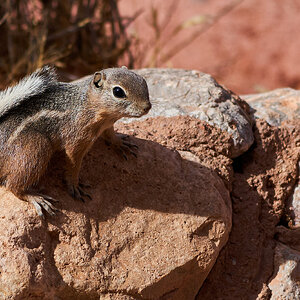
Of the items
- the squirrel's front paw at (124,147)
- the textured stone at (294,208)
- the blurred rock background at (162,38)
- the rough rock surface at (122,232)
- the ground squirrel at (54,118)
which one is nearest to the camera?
the rough rock surface at (122,232)

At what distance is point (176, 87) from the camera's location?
492 centimetres

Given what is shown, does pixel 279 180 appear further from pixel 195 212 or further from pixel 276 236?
pixel 195 212

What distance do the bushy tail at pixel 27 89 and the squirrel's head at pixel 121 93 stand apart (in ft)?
1.11

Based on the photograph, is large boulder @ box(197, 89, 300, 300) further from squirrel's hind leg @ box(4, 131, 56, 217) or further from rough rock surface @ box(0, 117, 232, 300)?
squirrel's hind leg @ box(4, 131, 56, 217)

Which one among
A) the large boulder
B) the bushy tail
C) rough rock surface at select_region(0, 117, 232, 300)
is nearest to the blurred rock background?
the large boulder

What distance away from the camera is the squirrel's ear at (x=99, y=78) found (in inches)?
145

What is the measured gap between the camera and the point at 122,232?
378 centimetres

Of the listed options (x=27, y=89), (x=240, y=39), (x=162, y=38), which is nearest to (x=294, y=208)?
(x=27, y=89)

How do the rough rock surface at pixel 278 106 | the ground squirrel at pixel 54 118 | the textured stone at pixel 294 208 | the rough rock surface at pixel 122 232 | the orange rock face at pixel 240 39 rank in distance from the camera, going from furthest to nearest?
the orange rock face at pixel 240 39, the rough rock surface at pixel 278 106, the textured stone at pixel 294 208, the ground squirrel at pixel 54 118, the rough rock surface at pixel 122 232

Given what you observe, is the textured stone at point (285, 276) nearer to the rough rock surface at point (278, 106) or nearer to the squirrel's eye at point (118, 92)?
the rough rock surface at point (278, 106)

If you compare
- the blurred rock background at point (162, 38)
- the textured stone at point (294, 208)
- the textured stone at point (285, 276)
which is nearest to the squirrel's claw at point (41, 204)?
the textured stone at point (285, 276)

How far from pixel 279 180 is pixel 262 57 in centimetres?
619

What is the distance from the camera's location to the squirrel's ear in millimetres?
3695

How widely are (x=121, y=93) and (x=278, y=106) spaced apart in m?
2.06
